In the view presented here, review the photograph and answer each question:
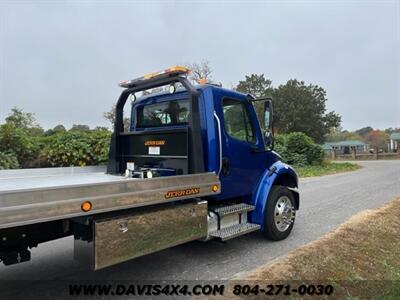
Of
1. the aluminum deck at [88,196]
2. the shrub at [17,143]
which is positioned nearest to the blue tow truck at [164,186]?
the aluminum deck at [88,196]

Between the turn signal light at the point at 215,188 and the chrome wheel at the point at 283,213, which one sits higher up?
the turn signal light at the point at 215,188

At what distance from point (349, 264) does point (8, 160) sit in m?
10.0

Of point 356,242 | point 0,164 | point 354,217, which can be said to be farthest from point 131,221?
point 0,164

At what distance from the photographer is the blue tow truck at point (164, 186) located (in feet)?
10.9

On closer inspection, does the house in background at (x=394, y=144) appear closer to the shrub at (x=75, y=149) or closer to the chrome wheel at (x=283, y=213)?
the shrub at (x=75, y=149)

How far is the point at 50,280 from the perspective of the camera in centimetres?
461

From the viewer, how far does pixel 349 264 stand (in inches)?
197

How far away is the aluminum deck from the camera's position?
2.79 meters

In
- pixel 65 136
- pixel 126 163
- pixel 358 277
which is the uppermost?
pixel 65 136

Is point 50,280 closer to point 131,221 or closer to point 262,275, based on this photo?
point 131,221

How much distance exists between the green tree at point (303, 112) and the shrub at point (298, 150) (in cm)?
2550

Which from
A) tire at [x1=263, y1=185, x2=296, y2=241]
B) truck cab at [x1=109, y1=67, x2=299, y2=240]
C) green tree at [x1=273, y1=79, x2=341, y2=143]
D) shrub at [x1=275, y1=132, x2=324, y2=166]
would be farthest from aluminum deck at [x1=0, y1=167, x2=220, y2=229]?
green tree at [x1=273, y1=79, x2=341, y2=143]

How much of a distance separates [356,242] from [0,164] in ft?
32.6

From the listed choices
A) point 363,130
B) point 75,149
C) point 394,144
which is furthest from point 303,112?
point 363,130
